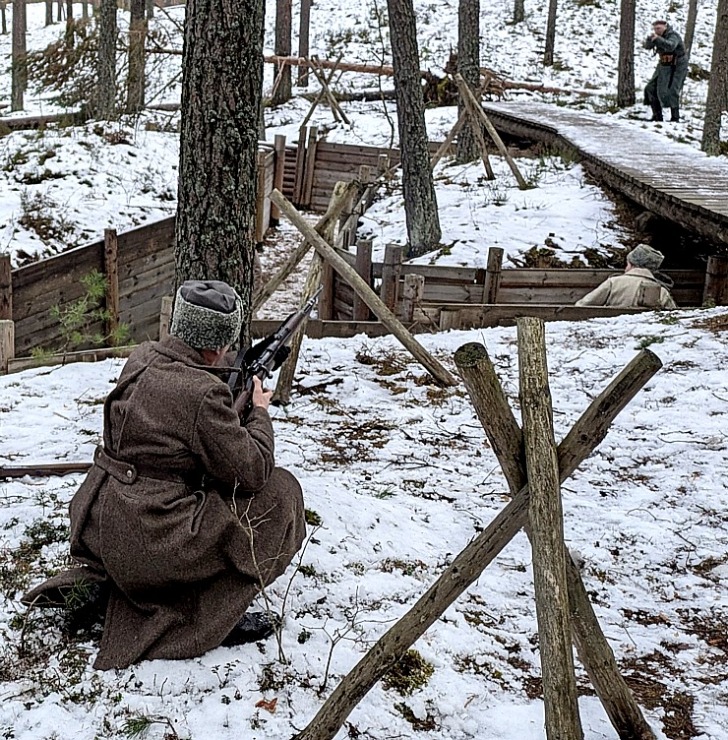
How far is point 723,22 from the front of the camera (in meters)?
14.6

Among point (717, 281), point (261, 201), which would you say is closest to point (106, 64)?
point (261, 201)

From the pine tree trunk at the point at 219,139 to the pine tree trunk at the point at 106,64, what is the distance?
37.4 feet

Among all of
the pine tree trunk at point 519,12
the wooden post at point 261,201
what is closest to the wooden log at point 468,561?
the wooden post at point 261,201

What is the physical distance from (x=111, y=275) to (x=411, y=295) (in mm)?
4392

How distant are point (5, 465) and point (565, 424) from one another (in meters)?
3.86

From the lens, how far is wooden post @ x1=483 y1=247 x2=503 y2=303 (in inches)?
379

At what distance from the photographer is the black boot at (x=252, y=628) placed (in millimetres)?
3613

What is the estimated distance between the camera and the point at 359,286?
6.78m

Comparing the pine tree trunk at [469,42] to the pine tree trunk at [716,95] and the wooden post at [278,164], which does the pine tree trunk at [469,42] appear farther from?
the wooden post at [278,164]

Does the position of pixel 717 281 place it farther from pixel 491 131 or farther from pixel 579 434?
pixel 579 434

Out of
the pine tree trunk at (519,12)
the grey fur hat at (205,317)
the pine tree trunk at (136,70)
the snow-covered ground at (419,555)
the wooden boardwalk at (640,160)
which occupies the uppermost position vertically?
the pine tree trunk at (519,12)

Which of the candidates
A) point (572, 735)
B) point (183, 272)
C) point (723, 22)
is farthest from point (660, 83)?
point (572, 735)

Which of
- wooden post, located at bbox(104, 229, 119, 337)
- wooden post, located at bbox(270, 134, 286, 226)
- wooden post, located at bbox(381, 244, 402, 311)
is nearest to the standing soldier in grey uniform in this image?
wooden post, located at bbox(270, 134, 286, 226)

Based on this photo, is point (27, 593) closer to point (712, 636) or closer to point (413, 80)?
point (712, 636)
